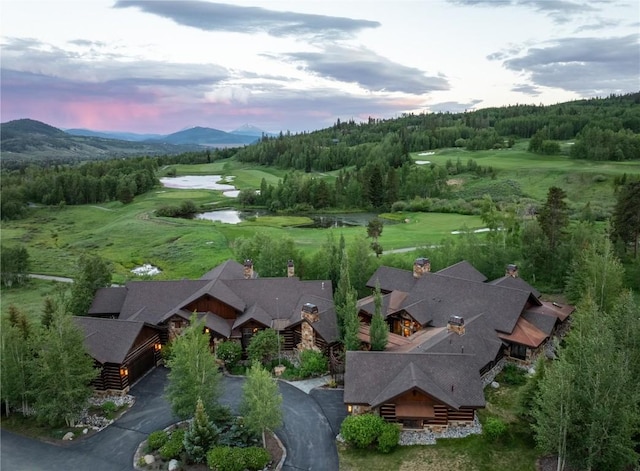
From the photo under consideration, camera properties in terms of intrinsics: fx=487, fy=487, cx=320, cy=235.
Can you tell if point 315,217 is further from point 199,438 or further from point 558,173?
point 199,438

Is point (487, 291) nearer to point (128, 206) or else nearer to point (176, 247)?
point (176, 247)

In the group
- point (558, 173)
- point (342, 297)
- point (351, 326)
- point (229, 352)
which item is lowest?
point (229, 352)

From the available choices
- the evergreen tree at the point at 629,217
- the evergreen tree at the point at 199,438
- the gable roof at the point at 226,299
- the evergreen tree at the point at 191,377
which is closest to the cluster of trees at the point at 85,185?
the gable roof at the point at 226,299

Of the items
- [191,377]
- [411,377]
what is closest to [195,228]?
[191,377]

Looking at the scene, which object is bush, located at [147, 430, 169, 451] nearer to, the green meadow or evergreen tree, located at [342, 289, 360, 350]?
evergreen tree, located at [342, 289, 360, 350]

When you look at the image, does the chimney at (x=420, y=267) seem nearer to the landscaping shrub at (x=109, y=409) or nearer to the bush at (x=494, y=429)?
the bush at (x=494, y=429)

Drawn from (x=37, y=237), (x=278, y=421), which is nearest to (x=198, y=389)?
(x=278, y=421)
